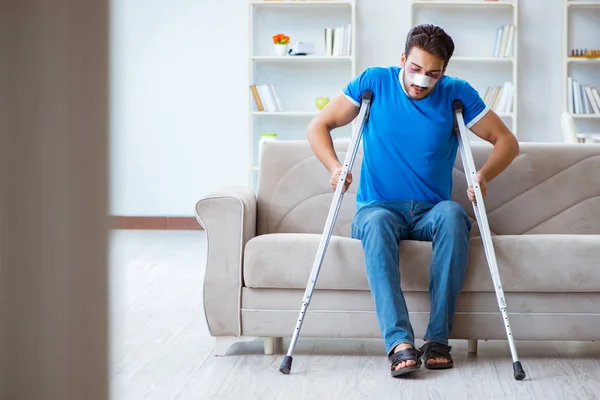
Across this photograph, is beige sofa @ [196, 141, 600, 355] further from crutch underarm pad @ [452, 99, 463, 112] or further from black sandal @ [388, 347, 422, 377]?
crutch underarm pad @ [452, 99, 463, 112]

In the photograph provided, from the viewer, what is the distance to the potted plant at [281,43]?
→ 629 cm

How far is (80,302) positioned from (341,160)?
2777 millimetres

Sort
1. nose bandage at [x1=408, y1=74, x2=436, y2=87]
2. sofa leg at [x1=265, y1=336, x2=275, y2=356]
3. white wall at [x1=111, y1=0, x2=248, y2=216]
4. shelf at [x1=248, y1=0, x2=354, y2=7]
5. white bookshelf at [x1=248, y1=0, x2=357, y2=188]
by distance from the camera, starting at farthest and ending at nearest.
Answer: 1. white wall at [x1=111, y1=0, x2=248, y2=216]
2. white bookshelf at [x1=248, y1=0, x2=357, y2=188]
3. shelf at [x1=248, y1=0, x2=354, y2=7]
4. sofa leg at [x1=265, y1=336, x2=275, y2=356]
5. nose bandage at [x1=408, y1=74, x2=436, y2=87]

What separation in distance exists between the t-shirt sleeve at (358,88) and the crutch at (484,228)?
30 centimetres

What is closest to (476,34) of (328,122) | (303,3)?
(303,3)

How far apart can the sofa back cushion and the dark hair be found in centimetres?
55

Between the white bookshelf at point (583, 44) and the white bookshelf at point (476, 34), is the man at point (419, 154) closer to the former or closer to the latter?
the white bookshelf at point (476, 34)

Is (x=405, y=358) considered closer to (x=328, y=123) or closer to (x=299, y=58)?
(x=328, y=123)

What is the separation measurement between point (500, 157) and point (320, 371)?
0.92m

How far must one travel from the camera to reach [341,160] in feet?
10.2

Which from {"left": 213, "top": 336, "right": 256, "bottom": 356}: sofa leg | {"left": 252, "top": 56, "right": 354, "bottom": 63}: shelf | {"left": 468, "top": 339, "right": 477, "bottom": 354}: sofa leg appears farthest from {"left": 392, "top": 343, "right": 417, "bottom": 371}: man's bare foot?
{"left": 252, "top": 56, "right": 354, "bottom": 63}: shelf

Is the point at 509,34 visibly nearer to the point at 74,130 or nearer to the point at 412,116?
the point at 412,116

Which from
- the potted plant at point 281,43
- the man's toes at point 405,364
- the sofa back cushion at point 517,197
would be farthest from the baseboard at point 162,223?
the man's toes at point 405,364

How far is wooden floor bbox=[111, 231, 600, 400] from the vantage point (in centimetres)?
229
